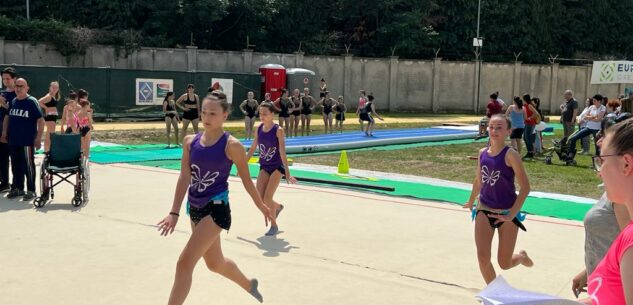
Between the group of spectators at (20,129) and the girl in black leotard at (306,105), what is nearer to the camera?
the group of spectators at (20,129)

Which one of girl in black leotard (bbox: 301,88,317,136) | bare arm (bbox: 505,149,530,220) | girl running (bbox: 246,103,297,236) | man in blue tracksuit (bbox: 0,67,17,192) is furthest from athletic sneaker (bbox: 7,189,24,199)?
girl in black leotard (bbox: 301,88,317,136)

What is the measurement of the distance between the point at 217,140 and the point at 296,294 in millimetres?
1642

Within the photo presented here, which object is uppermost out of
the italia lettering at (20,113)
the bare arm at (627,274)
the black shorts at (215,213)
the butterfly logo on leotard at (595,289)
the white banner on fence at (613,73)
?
the white banner on fence at (613,73)

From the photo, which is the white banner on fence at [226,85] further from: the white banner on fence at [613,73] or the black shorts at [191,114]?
the white banner on fence at [613,73]

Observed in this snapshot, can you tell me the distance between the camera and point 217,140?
5.23m

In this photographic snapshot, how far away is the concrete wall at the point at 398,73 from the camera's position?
119ft

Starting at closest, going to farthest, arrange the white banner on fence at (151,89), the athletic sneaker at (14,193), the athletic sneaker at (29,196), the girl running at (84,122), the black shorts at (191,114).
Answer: the athletic sneaker at (29,196) < the athletic sneaker at (14,193) < the girl running at (84,122) < the black shorts at (191,114) < the white banner on fence at (151,89)

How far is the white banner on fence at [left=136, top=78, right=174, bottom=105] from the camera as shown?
94.6ft

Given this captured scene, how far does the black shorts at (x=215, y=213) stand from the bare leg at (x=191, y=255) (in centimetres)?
4

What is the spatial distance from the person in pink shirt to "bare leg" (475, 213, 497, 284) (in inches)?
136

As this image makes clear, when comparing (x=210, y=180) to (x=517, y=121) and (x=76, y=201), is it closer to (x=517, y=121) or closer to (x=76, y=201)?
(x=76, y=201)

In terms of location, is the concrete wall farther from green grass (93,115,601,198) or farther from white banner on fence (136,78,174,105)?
green grass (93,115,601,198)

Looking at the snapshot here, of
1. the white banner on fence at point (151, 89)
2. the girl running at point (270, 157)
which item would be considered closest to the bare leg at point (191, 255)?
the girl running at point (270, 157)

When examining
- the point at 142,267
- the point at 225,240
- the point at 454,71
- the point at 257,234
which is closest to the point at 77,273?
the point at 142,267
